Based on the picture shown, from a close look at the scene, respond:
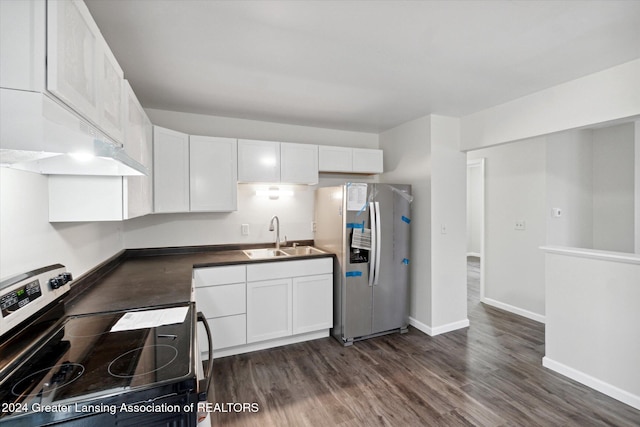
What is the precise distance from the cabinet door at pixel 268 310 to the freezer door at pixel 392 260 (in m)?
0.93

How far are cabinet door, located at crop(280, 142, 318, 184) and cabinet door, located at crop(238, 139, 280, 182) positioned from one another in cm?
7

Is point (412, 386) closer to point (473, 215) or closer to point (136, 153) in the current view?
point (136, 153)

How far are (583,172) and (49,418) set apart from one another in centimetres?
499

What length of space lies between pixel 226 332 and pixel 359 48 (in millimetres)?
2544

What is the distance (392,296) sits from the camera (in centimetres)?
326

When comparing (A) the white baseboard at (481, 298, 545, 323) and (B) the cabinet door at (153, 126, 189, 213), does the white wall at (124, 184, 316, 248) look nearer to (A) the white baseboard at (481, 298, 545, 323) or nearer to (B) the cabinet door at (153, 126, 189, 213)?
(B) the cabinet door at (153, 126, 189, 213)

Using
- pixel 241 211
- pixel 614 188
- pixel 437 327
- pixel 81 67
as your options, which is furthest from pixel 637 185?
pixel 81 67

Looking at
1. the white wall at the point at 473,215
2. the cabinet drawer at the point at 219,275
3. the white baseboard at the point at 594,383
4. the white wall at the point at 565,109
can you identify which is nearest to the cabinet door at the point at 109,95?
the cabinet drawer at the point at 219,275

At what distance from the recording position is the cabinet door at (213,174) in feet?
9.53

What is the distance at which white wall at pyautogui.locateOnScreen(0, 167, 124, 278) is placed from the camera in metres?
1.25

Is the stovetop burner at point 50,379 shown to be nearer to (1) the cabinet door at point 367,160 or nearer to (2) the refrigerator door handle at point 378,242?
(2) the refrigerator door handle at point 378,242

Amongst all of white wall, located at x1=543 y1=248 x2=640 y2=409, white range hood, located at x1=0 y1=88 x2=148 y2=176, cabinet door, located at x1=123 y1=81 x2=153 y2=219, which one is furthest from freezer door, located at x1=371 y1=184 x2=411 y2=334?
white range hood, located at x1=0 y1=88 x2=148 y2=176

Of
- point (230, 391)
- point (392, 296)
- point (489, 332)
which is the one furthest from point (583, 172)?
point (230, 391)

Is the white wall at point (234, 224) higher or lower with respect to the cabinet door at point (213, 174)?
lower
